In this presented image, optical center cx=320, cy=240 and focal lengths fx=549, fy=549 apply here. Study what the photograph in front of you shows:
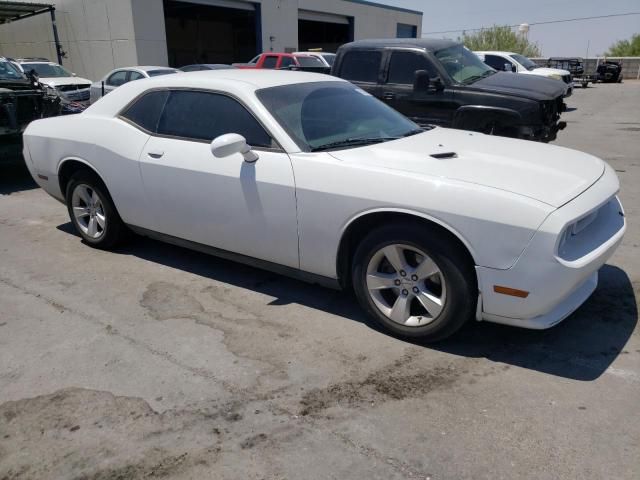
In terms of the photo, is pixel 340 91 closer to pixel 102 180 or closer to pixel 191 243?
pixel 191 243

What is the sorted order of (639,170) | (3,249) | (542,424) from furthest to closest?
(639,170) < (3,249) < (542,424)

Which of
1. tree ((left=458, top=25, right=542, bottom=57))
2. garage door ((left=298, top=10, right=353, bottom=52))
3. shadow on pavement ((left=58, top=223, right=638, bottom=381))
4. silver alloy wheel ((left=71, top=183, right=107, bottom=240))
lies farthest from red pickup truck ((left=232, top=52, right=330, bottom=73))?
tree ((left=458, top=25, right=542, bottom=57))

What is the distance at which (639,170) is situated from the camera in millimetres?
8281

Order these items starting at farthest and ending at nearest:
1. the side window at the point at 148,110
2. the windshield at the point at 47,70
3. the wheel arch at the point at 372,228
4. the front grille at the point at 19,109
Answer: the windshield at the point at 47,70 < the front grille at the point at 19,109 < the side window at the point at 148,110 < the wheel arch at the point at 372,228

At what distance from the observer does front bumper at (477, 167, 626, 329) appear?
284 centimetres

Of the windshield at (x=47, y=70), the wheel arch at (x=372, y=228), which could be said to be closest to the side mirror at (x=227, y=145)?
the wheel arch at (x=372, y=228)

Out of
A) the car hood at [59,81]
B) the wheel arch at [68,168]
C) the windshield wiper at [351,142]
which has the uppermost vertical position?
the windshield wiper at [351,142]

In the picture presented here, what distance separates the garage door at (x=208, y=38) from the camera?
38.5 meters

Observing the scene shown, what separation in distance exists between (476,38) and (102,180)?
Answer: 66827 mm

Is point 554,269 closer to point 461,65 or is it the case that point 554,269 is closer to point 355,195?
point 355,195

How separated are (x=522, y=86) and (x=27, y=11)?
23074 mm

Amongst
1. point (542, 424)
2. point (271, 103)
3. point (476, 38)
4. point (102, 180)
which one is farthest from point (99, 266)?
point (476, 38)

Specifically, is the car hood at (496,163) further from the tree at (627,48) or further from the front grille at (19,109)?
the tree at (627,48)

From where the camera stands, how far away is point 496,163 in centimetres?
340
